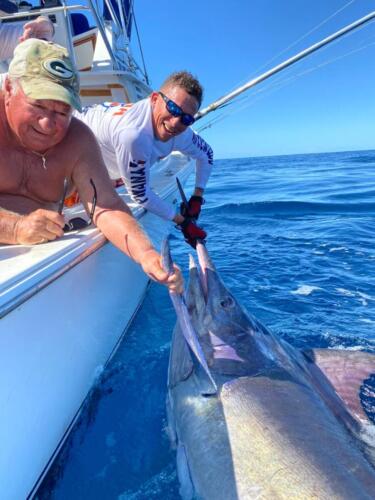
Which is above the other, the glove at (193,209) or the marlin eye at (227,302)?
the glove at (193,209)

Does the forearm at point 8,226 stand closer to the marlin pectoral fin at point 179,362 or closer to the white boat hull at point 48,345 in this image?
the white boat hull at point 48,345

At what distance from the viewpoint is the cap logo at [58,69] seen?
1.60 meters

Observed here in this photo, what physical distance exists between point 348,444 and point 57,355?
125cm

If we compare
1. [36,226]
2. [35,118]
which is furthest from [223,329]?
[35,118]

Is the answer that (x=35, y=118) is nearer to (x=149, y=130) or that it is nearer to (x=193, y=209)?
(x=149, y=130)

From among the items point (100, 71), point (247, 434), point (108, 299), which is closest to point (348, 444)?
point (247, 434)

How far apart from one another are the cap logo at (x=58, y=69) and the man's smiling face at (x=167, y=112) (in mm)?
962

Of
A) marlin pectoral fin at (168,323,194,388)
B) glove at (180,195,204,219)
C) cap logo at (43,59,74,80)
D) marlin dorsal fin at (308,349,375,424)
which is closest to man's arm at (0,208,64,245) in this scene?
cap logo at (43,59,74,80)

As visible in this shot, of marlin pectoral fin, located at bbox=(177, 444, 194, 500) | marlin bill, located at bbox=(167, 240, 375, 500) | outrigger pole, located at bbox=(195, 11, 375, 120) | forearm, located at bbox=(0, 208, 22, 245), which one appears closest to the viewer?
marlin bill, located at bbox=(167, 240, 375, 500)

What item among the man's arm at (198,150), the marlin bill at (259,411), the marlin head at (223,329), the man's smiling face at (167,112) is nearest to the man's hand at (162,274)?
the marlin bill at (259,411)

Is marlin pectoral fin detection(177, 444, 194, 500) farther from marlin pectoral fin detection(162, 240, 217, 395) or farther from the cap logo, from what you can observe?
the cap logo

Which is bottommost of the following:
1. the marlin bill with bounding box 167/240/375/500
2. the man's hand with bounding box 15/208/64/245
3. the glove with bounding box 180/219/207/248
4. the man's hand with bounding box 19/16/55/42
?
the marlin bill with bounding box 167/240/375/500

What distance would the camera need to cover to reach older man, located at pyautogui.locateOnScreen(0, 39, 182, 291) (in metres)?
1.61

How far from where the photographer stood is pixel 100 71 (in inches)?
218
